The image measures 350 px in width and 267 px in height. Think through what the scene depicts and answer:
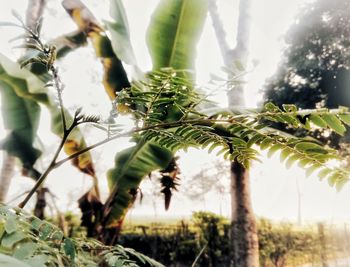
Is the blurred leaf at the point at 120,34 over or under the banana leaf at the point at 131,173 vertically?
over

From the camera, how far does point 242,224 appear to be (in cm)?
355

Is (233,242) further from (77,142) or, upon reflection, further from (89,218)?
(77,142)

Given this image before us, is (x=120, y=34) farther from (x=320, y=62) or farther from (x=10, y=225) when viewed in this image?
(x=320, y=62)

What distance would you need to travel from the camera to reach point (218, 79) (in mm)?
936

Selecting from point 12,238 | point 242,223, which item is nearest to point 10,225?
point 12,238

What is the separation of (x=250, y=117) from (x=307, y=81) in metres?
7.84

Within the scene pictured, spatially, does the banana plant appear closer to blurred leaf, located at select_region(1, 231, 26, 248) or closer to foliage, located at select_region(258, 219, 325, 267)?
blurred leaf, located at select_region(1, 231, 26, 248)

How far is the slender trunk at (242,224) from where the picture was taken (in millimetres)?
3496

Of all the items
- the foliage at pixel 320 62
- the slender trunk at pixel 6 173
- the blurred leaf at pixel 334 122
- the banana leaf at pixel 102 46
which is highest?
the foliage at pixel 320 62

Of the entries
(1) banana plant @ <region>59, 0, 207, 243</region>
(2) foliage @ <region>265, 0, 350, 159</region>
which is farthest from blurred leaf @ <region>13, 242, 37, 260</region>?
(2) foliage @ <region>265, 0, 350, 159</region>

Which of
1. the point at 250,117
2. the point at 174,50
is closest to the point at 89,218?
the point at 174,50

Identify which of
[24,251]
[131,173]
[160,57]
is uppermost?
[160,57]

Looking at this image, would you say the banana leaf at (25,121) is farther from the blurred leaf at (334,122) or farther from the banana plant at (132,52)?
the blurred leaf at (334,122)

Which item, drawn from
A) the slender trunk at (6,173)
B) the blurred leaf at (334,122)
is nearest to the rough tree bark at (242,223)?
the slender trunk at (6,173)
